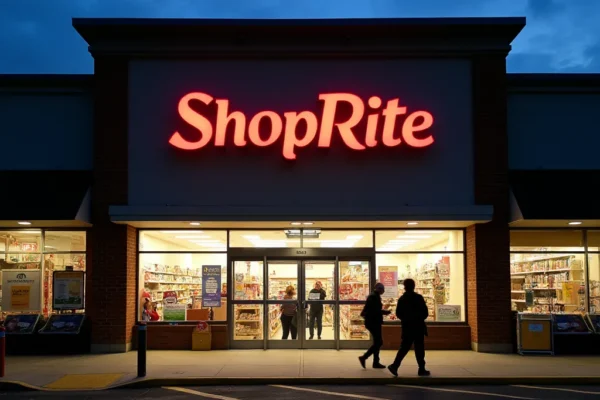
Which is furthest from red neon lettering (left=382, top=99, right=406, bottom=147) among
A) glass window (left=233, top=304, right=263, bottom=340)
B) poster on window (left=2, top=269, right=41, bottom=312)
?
poster on window (left=2, top=269, right=41, bottom=312)

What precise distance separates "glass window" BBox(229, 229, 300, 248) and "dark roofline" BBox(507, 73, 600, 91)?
270 inches

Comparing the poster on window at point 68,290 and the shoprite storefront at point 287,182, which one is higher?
the shoprite storefront at point 287,182

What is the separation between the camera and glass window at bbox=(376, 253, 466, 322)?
1803 cm

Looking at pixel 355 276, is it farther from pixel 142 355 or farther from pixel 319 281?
pixel 142 355

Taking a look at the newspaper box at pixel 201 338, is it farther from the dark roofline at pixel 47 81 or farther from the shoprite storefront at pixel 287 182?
the dark roofline at pixel 47 81

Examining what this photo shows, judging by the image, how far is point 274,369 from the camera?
14.4 meters

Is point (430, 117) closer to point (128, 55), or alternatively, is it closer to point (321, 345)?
point (321, 345)

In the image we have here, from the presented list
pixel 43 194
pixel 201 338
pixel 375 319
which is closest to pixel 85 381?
pixel 201 338

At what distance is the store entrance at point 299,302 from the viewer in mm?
17875

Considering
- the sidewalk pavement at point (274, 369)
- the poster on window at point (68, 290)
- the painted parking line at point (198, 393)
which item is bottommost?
the painted parking line at point (198, 393)

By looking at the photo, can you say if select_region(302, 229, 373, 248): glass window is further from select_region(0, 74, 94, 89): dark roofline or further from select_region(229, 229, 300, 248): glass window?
select_region(0, 74, 94, 89): dark roofline

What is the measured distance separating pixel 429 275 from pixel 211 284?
5.75m

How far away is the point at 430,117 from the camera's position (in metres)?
17.2

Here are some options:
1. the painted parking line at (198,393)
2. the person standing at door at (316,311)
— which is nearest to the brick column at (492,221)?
the person standing at door at (316,311)
